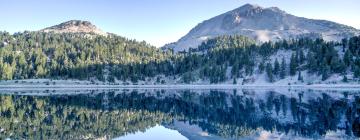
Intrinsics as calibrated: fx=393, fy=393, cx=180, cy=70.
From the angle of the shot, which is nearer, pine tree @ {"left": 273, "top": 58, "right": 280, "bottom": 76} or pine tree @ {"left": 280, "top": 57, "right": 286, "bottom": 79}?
pine tree @ {"left": 280, "top": 57, "right": 286, "bottom": 79}

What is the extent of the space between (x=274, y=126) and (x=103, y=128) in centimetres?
1970

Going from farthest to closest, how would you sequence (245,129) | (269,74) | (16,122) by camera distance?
(269,74) → (16,122) → (245,129)

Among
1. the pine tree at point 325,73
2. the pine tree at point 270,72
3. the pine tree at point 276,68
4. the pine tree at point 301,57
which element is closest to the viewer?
the pine tree at point 325,73

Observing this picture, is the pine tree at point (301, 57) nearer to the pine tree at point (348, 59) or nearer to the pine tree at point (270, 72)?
the pine tree at point (270, 72)

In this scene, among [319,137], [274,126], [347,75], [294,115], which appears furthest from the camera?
[347,75]

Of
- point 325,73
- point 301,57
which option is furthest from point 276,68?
point 325,73

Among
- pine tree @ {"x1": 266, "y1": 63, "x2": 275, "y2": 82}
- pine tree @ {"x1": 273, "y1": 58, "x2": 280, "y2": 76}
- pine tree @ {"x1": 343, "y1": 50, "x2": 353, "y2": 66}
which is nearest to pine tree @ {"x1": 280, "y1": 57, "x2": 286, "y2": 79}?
pine tree @ {"x1": 273, "y1": 58, "x2": 280, "y2": 76}

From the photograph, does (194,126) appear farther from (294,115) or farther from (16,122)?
(16,122)

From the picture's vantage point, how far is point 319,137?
36594mm

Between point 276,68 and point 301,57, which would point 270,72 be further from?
point 301,57

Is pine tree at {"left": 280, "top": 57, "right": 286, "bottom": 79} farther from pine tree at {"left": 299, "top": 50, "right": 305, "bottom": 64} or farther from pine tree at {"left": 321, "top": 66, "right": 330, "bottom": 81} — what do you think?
pine tree at {"left": 321, "top": 66, "right": 330, "bottom": 81}

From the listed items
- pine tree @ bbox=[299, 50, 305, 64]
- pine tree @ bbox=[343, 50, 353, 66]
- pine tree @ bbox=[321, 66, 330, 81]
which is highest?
pine tree @ bbox=[299, 50, 305, 64]

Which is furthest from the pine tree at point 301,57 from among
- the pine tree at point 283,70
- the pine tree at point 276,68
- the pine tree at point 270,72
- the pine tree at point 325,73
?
the pine tree at point 325,73

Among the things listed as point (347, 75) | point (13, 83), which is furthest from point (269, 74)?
point (13, 83)
